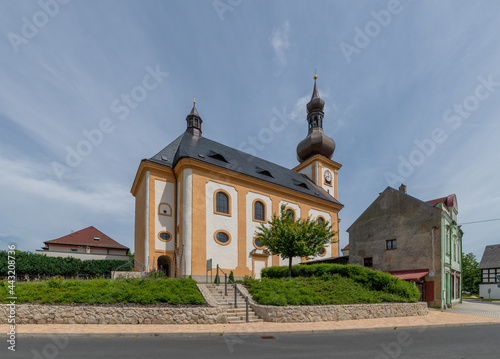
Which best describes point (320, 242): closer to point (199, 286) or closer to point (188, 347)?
point (199, 286)

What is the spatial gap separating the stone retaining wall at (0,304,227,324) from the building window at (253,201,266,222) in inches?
675

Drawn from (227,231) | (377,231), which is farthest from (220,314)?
(377,231)

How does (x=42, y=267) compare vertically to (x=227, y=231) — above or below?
below

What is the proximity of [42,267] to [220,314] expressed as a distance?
77.5ft

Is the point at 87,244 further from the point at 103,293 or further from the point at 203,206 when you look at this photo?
the point at 103,293

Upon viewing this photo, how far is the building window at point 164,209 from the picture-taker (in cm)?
2508

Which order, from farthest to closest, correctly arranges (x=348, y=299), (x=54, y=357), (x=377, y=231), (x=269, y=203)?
(x=269, y=203), (x=377, y=231), (x=348, y=299), (x=54, y=357)

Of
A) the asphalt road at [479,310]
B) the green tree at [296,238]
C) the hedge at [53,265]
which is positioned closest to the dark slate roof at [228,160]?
the green tree at [296,238]

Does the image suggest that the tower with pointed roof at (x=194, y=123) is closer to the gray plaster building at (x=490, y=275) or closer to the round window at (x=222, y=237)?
the round window at (x=222, y=237)

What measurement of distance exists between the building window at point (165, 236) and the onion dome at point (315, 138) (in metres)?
22.9

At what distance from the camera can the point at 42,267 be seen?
2673 centimetres

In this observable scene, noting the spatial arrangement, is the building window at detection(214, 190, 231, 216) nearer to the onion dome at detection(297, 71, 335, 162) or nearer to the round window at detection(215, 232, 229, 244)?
the round window at detection(215, 232, 229, 244)

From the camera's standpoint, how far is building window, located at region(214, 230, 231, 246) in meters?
24.8

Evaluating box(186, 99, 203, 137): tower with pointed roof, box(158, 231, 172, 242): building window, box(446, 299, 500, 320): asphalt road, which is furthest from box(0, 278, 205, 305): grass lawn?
box(186, 99, 203, 137): tower with pointed roof
